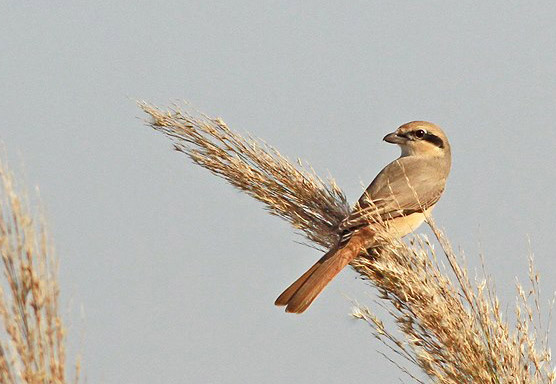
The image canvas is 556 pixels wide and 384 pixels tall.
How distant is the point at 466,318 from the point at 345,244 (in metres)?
1.59

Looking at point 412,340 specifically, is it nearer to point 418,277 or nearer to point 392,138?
point 418,277

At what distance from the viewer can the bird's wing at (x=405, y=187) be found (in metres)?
5.11

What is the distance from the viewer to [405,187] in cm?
543

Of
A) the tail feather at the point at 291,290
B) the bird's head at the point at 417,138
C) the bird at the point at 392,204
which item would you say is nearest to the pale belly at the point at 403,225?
the bird at the point at 392,204

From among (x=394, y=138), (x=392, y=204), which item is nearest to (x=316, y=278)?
(x=392, y=204)

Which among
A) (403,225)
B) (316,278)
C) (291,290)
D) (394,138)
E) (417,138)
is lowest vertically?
(291,290)

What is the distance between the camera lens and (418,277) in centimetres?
309

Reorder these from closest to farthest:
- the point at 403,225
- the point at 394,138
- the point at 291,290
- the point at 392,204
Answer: the point at 291,290
the point at 392,204
the point at 403,225
the point at 394,138

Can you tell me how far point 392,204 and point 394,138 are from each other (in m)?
1.14

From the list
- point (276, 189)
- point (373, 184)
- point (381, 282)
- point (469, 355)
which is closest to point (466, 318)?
point (469, 355)

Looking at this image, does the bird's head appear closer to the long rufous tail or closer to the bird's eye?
the bird's eye

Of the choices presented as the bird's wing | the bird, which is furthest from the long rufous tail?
the bird's wing

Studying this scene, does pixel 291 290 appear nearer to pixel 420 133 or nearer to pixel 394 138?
pixel 394 138

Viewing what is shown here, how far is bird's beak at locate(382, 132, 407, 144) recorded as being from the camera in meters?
6.15
